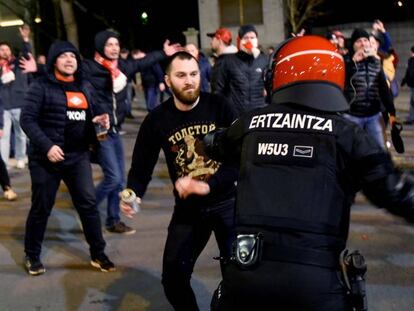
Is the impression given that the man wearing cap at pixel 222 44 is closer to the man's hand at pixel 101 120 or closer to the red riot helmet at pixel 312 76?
the man's hand at pixel 101 120

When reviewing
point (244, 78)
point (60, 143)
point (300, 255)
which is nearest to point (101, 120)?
point (60, 143)

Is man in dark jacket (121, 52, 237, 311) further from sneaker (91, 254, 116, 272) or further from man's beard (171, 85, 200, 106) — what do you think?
sneaker (91, 254, 116, 272)

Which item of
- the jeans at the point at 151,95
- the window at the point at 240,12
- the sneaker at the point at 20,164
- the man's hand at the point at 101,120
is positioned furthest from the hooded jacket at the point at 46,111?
the window at the point at 240,12

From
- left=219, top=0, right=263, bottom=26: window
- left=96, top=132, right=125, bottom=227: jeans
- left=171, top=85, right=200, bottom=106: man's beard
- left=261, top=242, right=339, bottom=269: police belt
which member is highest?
left=219, top=0, right=263, bottom=26: window

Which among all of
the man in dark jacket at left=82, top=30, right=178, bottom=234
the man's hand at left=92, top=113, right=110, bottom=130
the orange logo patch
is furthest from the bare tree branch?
the orange logo patch

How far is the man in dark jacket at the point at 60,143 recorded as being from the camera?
474 centimetres

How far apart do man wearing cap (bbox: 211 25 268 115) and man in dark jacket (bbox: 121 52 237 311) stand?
114 inches

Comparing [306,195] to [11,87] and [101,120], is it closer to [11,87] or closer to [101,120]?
[101,120]

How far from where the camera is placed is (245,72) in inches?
257

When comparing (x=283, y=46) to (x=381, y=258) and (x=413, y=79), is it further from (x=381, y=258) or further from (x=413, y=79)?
(x=413, y=79)

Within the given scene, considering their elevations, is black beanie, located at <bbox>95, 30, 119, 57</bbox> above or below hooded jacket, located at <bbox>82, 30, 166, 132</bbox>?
above

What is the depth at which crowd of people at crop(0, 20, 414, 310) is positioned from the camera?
7.07ft

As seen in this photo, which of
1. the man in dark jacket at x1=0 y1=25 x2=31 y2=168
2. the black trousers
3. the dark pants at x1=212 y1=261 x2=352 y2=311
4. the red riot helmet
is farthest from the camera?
the man in dark jacket at x1=0 y1=25 x2=31 y2=168

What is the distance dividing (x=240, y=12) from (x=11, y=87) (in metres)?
18.3
